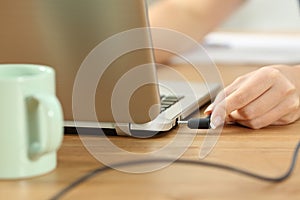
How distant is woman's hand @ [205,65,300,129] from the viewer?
0.96 m

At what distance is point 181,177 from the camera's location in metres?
0.76

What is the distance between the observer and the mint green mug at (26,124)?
0.73 meters

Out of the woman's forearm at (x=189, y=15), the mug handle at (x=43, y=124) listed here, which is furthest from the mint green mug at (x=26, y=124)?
the woman's forearm at (x=189, y=15)

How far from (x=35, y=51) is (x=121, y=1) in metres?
0.15

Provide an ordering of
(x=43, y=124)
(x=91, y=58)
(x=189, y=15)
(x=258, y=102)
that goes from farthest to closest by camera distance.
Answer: (x=189, y=15) → (x=258, y=102) → (x=91, y=58) → (x=43, y=124)

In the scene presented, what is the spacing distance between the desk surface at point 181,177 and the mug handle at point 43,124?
38 mm

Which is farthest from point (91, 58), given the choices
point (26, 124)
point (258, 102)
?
point (258, 102)

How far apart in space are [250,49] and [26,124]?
105 cm

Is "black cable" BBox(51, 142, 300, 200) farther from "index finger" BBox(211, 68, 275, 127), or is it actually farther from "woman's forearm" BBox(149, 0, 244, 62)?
"woman's forearm" BBox(149, 0, 244, 62)

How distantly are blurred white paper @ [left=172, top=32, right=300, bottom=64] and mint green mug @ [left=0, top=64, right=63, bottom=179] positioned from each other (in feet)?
2.86

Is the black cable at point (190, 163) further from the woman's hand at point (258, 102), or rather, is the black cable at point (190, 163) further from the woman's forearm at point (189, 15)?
the woman's forearm at point (189, 15)

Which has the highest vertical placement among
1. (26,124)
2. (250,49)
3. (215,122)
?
(26,124)

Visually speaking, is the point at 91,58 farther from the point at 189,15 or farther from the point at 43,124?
the point at 189,15

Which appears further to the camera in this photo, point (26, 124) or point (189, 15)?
point (189, 15)
